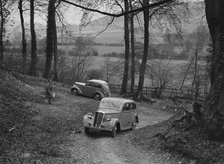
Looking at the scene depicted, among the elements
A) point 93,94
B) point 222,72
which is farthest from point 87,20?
point 93,94

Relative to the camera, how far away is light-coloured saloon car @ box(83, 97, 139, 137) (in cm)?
1470

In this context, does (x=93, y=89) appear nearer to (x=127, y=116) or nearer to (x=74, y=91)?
(x=74, y=91)

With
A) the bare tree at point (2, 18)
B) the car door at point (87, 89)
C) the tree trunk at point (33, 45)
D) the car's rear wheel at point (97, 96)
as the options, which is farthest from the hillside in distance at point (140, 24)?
the bare tree at point (2, 18)

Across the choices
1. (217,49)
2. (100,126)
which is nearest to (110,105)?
(100,126)

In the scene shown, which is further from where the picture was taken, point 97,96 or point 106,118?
point 97,96

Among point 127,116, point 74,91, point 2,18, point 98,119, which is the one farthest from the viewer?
point 2,18

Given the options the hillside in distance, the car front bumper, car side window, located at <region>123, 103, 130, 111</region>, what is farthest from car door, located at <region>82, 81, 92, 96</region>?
the car front bumper

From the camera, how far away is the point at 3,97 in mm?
15922

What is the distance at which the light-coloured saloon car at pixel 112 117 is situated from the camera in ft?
48.2

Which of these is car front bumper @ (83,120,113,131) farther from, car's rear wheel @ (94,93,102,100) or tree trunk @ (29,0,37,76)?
tree trunk @ (29,0,37,76)

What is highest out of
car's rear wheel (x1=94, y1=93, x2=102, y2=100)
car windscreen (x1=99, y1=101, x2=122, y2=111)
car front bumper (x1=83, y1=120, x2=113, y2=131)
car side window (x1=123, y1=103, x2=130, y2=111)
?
car windscreen (x1=99, y1=101, x2=122, y2=111)

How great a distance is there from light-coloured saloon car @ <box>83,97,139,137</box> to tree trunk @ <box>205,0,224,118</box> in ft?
17.4

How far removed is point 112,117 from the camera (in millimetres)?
15461

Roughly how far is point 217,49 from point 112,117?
627cm
